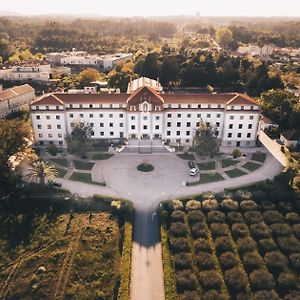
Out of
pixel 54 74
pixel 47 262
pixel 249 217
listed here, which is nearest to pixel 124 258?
pixel 47 262

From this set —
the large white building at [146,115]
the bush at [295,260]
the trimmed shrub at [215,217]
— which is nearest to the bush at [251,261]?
the bush at [295,260]

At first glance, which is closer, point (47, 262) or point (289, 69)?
point (47, 262)

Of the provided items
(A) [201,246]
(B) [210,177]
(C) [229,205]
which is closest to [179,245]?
(A) [201,246]

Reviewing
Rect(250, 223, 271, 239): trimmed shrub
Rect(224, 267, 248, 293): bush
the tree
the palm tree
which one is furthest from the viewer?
the tree

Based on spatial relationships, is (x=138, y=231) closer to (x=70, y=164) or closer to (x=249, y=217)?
(x=249, y=217)

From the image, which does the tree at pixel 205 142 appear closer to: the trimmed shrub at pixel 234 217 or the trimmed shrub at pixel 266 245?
the trimmed shrub at pixel 234 217

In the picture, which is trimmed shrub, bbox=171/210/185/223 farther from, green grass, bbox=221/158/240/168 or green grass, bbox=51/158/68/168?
green grass, bbox=51/158/68/168

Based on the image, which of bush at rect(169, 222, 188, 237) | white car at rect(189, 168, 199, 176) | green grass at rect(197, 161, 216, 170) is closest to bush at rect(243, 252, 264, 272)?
bush at rect(169, 222, 188, 237)
